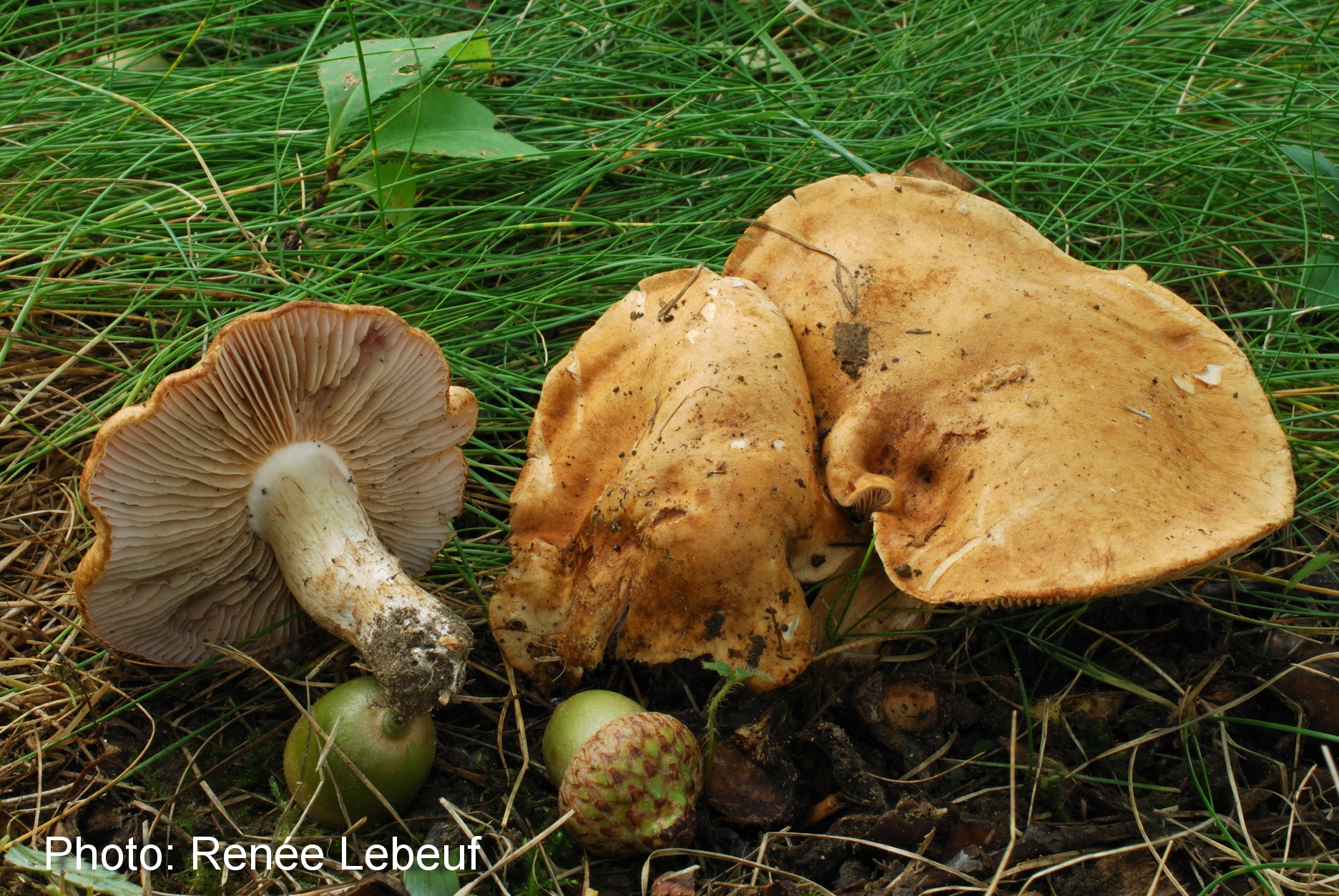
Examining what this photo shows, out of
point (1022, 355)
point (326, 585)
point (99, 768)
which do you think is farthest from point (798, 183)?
point (99, 768)

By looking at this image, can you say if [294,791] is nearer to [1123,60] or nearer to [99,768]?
[99,768]

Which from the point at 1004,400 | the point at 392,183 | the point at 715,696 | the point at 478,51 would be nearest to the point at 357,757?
the point at 715,696

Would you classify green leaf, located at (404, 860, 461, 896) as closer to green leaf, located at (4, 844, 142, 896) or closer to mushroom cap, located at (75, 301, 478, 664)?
green leaf, located at (4, 844, 142, 896)

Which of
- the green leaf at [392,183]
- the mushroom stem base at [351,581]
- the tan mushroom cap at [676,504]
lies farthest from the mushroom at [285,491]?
the green leaf at [392,183]

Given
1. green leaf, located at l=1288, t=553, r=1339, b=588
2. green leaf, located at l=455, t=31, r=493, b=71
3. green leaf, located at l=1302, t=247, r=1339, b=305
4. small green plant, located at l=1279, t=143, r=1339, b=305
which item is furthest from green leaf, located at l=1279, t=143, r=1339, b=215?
green leaf, located at l=455, t=31, r=493, b=71

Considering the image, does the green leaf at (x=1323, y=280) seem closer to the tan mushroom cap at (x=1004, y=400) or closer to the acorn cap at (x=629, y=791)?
the tan mushroom cap at (x=1004, y=400)
